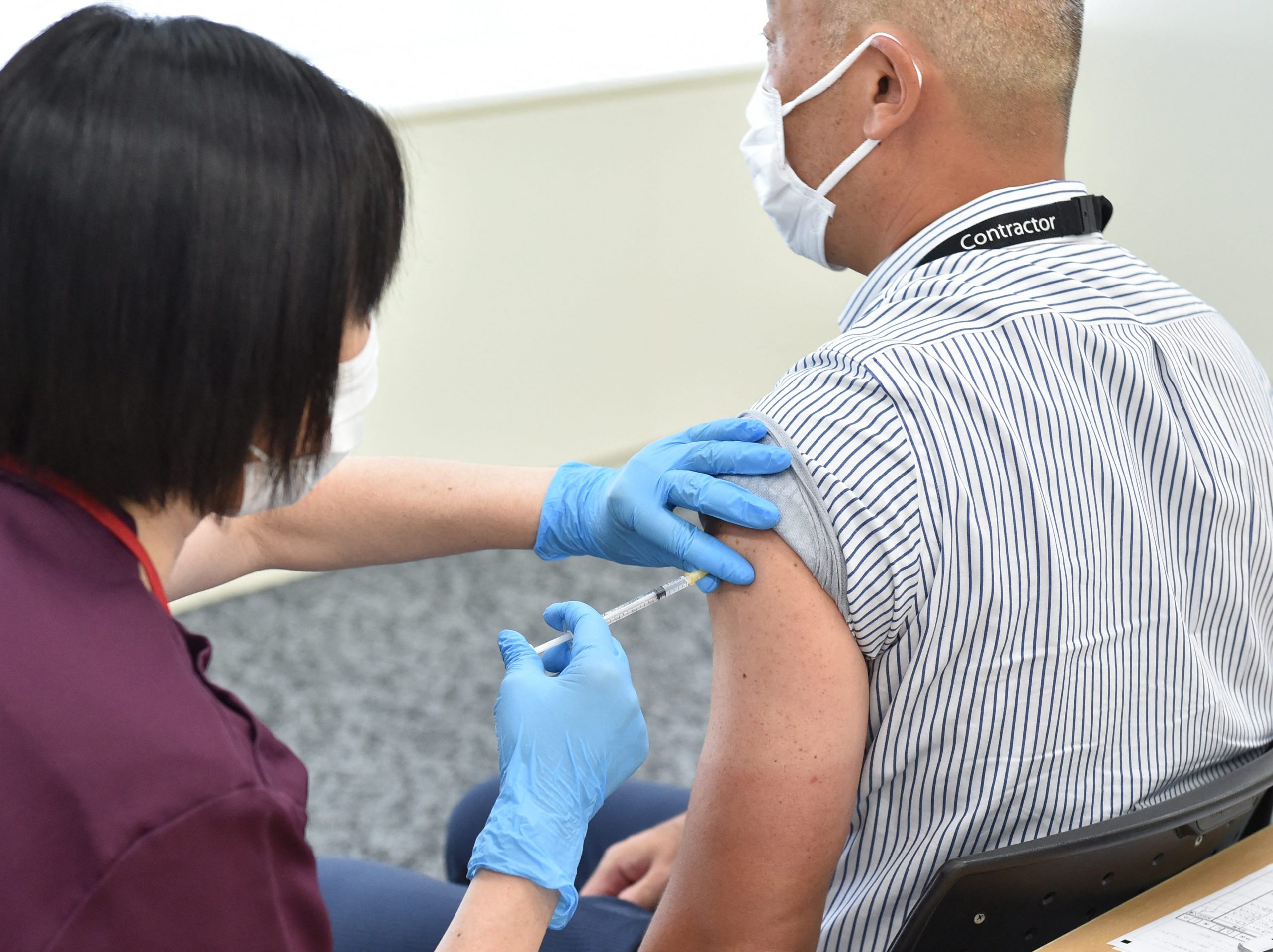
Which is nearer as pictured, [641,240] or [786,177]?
[786,177]

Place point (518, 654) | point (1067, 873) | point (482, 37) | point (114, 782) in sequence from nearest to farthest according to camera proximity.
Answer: point (114, 782) < point (1067, 873) < point (518, 654) < point (482, 37)

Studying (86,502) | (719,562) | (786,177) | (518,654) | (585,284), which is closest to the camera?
(86,502)

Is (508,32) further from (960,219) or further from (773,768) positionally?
(773,768)

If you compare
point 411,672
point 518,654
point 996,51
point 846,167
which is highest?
point 996,51

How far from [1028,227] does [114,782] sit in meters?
0.95

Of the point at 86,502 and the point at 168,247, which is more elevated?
the point at 168,247

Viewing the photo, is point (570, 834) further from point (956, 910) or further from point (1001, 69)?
point (1001, 69)

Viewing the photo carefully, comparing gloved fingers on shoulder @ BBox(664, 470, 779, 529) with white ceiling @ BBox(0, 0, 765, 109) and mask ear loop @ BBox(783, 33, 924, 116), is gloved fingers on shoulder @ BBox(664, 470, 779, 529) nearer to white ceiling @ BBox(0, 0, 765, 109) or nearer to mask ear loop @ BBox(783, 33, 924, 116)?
mask ear loop @ BBox(783, 33, 924, 116)

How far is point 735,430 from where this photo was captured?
3.59 ft

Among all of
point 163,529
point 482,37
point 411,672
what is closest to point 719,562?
point 163,529

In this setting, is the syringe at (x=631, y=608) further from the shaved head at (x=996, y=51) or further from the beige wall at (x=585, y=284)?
the beige wall at (x=585, y=284)

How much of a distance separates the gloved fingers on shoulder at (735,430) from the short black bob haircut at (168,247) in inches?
15.9

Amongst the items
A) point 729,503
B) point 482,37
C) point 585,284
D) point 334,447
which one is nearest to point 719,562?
point 729,503

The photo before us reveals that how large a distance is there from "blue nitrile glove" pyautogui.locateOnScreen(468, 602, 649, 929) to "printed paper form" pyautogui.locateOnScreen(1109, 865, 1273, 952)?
0.43m
